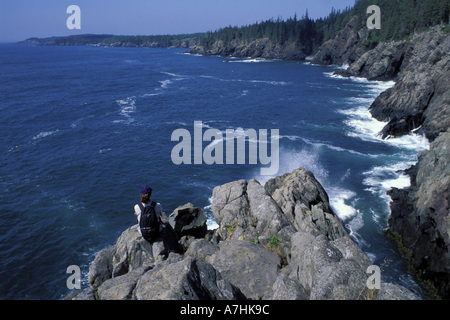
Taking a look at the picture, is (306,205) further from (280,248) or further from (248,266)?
(248,266)

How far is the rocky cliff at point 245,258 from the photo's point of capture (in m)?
10.5

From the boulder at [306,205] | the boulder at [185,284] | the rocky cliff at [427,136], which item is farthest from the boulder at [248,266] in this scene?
the rocky cliff at [427,136]

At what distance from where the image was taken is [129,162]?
46562 mm

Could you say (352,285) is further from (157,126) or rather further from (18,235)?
(157,126)

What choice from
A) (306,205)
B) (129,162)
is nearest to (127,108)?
(129,162)

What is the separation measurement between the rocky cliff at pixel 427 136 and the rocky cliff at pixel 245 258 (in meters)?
8.60

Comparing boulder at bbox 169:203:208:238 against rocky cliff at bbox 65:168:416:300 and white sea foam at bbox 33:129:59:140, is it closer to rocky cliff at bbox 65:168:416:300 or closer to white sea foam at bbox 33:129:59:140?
rocky cliff at bbox 65:168:416:300

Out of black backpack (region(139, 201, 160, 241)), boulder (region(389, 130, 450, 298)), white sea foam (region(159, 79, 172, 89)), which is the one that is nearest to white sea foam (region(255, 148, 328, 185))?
boulder (region(389, 130, 450, 298))

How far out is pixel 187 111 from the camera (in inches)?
2921

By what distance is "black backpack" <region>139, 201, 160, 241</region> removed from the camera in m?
14.0

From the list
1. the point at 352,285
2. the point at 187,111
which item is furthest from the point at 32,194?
the point at 187,111

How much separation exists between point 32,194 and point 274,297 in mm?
36045

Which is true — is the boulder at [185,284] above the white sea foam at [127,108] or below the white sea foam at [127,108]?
below

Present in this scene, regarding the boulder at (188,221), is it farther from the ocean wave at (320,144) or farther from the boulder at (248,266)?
the ocean wave at (320,144)
